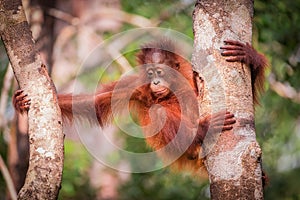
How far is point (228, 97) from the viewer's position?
130 inches

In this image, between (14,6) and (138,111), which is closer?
(14,6)

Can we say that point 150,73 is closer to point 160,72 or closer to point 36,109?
point 160,72

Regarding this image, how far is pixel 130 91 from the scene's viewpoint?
5.11m

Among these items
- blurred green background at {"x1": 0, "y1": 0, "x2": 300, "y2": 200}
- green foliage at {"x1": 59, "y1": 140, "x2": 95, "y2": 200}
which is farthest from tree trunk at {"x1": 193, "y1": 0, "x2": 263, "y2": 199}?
green foliage at {"x1": 59, "y1": 140, "x2": 95, "y2": 200}

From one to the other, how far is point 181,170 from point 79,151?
354 centimetres

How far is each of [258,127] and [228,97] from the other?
15.2 feet

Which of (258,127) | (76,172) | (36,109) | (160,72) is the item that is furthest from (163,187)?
(36,109)

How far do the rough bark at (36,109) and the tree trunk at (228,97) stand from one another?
745mm

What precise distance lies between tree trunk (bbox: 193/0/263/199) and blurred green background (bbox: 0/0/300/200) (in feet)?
13.4

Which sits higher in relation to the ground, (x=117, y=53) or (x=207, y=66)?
(x=117, y=53)

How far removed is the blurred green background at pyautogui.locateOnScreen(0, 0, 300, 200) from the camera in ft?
25.3

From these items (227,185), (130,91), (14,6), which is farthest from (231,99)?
(130,91)

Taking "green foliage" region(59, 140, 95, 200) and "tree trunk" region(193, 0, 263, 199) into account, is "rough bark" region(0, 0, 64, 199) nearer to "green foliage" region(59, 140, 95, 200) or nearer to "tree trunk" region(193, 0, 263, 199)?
"tree trunk" region(193, 0, 263, 199)

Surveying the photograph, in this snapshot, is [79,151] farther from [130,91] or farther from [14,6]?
[14,6]
